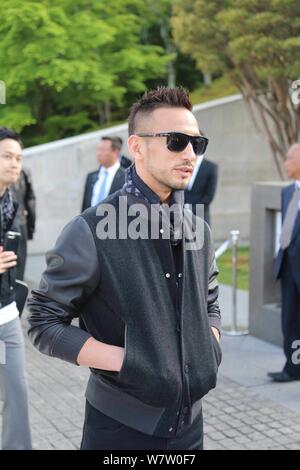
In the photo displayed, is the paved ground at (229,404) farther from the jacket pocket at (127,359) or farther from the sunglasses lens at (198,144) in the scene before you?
the sunglasses lens at (198,144)

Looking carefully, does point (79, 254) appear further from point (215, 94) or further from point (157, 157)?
point (215, 94)

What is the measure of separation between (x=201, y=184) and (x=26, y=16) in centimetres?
469

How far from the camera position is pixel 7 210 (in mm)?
4293

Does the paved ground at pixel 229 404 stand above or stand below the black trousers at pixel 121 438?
below

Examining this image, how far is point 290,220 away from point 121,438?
3.97m

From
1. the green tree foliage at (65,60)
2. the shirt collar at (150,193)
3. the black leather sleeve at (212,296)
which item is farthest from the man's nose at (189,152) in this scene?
the green tree foliage at (65,60)

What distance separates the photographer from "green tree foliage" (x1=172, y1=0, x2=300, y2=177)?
32.2ft

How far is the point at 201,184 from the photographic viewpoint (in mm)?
9258

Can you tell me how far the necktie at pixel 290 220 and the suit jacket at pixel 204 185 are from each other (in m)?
2.95

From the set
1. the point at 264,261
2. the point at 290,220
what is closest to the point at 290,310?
the point at 290,220

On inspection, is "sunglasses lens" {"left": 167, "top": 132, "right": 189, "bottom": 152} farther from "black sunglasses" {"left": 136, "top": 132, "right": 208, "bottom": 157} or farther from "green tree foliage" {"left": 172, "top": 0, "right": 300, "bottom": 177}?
"green tree foliage" {"left": 172, "top": 0, "right": 300, "bottom": 177}

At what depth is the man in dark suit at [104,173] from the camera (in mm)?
8805

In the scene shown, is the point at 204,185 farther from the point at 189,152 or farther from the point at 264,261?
the point at 189,152

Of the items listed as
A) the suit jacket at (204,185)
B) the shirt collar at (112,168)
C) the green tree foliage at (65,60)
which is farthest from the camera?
the green tree foliage at (65,60)
